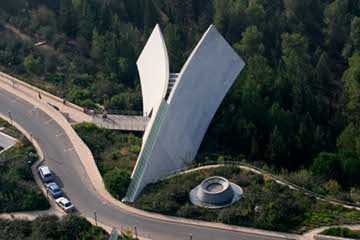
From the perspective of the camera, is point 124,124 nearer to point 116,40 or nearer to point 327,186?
point 116,40

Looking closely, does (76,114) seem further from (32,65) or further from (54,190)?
(54,190)

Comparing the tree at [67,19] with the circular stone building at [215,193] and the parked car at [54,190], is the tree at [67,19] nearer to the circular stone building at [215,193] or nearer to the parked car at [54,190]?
the parked car at [54,190]

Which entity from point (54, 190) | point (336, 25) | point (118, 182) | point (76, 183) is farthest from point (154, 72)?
point (336, 25)

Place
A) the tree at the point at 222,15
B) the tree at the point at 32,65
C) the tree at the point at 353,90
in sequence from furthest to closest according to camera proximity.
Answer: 1. the tree at the point at 222,15
2. the tree at the point at 32,65
3. the tree at the point at 353,90

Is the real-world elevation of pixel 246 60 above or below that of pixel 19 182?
above

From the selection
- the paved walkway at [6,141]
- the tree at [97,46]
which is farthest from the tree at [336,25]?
the paved walkway at [6,141]
